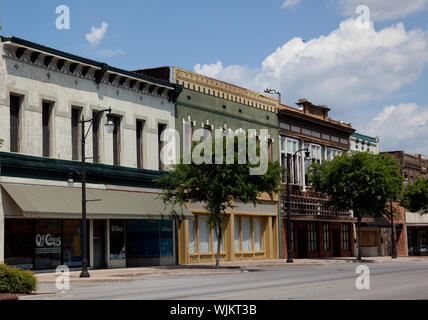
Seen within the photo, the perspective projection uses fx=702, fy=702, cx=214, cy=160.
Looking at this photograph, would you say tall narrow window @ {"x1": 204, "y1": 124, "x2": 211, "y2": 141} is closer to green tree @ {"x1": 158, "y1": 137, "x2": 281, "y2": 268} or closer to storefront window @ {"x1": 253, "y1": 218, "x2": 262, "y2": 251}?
green tree @ {"x1": 158, "y1": 137, "x2": 281, "y2": 268}

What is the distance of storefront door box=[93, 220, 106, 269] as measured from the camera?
35.2m

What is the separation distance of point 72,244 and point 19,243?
3.40 meters

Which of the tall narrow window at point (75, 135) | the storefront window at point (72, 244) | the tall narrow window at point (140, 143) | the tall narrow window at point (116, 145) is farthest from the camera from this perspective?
the tall narrow window at point (140, 143)

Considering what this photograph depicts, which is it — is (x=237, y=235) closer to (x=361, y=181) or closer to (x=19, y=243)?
(x=361, y=181)

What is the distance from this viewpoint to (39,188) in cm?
3105

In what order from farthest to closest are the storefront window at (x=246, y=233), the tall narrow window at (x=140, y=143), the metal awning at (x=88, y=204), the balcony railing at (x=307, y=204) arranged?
the balcony railing at (x=307, y=204)
the storefront window at (x=246, y=233)
the tall narrow window at (x=140, y=143)
the metal awning at (x=88, y=204)

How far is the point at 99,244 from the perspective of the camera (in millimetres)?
35469

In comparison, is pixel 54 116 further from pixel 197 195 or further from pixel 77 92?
pixel 197 195

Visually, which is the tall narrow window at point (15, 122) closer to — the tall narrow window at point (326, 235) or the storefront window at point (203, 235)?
the storefront window at point (203, 235)

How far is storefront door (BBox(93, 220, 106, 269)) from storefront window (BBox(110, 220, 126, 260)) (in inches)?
17.4

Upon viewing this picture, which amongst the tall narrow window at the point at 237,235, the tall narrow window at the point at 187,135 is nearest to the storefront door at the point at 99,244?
the tall narrow window at the point at 187,135

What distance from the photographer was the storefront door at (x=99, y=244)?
3519 cm

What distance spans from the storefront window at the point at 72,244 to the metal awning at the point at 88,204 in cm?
145
